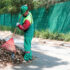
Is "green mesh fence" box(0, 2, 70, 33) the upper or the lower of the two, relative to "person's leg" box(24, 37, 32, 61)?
lower

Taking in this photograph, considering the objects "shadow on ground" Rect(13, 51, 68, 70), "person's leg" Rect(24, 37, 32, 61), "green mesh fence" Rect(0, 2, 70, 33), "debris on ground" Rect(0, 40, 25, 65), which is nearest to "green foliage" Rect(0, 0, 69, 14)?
"green mesh fence" Rect(0, 2, 70, 33)

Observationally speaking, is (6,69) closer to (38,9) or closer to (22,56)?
(22,56)

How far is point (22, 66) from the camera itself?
6.69 m

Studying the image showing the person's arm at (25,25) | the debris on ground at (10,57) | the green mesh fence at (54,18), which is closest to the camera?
the person's arm at (25,25)

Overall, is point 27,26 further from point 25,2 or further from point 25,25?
point 25,2

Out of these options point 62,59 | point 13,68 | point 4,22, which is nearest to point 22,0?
point 4,22

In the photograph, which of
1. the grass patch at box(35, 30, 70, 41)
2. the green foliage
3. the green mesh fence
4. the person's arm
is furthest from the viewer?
the green foliage

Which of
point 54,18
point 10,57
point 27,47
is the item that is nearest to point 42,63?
point 27,47

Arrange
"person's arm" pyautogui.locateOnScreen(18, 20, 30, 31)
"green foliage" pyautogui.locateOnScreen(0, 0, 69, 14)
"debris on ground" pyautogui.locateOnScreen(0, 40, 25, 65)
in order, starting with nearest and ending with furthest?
"person's arm" pyautogui.locateOnScreen(18, 20, 30, 31) → "debris on ground" pyautogui.locateOnScreen(0, 40, 25, 65) → "green foliage" pyautogui.locateOnScreen(0, 0, 69, 14)

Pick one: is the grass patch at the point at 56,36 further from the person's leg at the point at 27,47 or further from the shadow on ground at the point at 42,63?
the person's leg at the point at 27,47

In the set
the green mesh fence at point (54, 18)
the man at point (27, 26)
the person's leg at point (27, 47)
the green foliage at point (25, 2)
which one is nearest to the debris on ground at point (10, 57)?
the person's leg at point (27, 47)

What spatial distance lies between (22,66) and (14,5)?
14726 millimetres

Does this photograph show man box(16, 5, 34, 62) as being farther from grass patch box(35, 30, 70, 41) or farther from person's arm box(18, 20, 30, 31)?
grass patch box(35, 30, 70, 41)

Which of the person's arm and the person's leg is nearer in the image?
the person's arm
